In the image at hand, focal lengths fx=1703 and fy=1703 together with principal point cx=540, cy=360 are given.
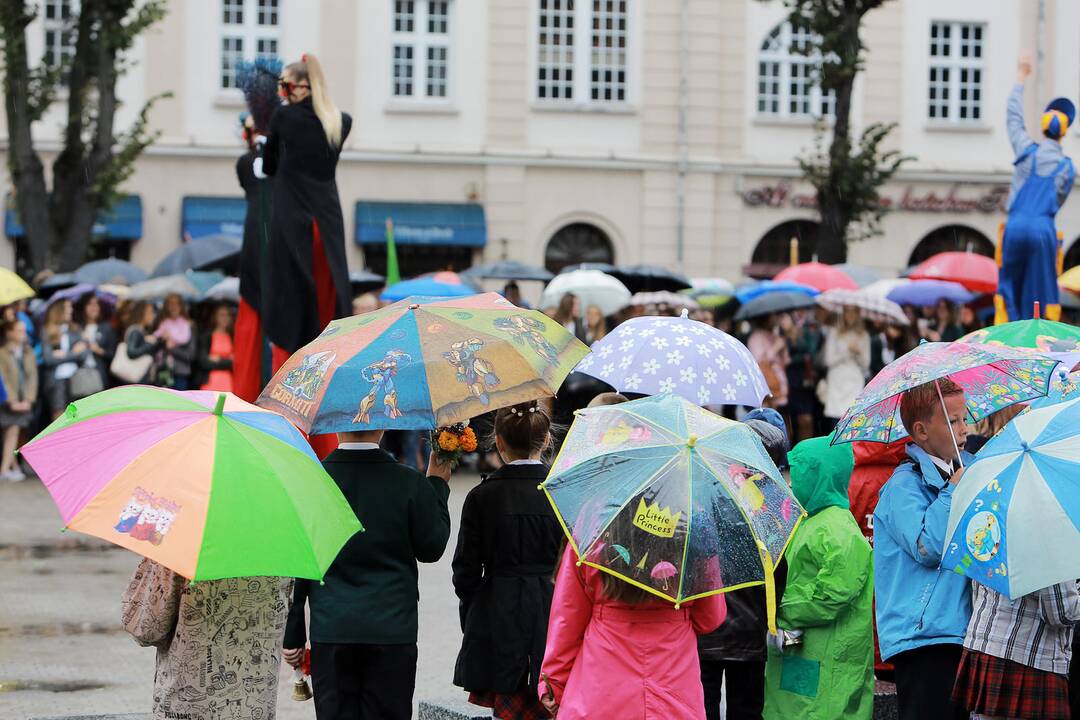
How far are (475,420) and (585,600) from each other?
8.21ft

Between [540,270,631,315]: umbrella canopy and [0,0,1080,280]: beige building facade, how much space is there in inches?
554

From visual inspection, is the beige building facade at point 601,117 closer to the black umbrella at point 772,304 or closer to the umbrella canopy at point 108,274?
the umbrella canopy at point 108,274

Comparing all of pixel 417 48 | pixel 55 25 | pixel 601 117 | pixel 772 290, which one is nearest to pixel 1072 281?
pixel 772 290

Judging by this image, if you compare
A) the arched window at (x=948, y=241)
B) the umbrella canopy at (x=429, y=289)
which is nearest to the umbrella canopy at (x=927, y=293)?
the umbrella canopy at (x=429, y=289)

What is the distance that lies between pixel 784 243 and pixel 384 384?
29.3 m

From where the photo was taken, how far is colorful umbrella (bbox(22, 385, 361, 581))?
4.77m

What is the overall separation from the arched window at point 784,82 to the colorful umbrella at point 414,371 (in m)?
28.6

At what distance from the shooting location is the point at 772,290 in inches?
806

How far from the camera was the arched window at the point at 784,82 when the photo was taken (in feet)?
113

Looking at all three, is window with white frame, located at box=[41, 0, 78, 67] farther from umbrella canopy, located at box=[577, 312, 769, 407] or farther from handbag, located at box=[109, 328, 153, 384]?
umbrella canopy, located at box=[577, 312, 769, 407]

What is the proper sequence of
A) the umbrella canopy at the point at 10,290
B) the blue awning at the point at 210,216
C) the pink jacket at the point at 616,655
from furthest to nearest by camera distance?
the blue awning at the point at 210,216, the umbrella canopy at the point at 10,290, the pink jacket at the point at 616,655

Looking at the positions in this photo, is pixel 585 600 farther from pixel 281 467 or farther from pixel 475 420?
pixel 475 420

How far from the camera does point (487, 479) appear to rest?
6.34m

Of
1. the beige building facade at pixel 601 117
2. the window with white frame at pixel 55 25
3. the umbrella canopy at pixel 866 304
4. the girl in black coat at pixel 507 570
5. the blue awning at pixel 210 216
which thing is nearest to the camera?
the girl in black coat at pixel 507 570
